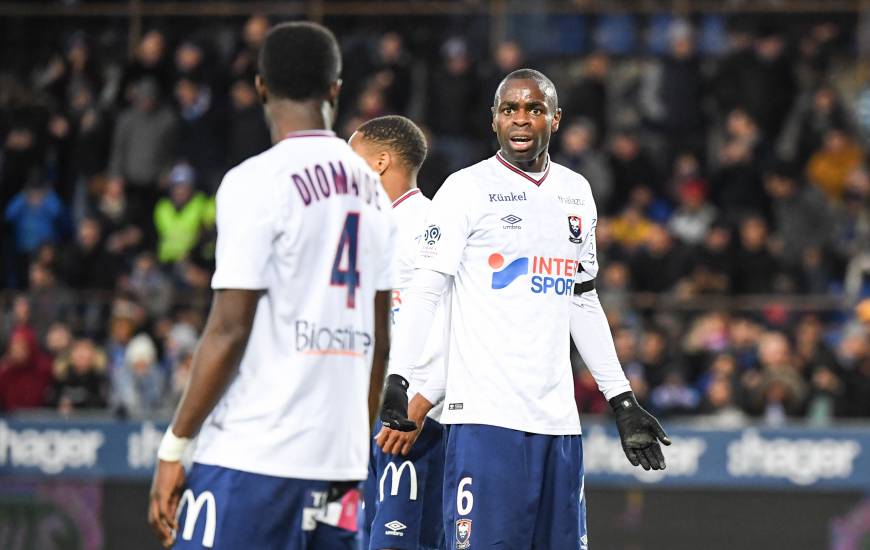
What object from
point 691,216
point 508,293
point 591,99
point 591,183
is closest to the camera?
point 508,293

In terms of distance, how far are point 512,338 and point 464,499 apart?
706 millimetres

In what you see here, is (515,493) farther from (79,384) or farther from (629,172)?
(629,172)

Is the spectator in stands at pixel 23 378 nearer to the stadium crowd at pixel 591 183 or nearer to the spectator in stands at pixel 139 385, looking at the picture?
the stadium crowd at pixel 591 183

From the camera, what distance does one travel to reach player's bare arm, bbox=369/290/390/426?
17.0ft

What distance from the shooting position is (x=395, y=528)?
746 centimetres

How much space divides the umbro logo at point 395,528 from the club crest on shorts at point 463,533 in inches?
35.7

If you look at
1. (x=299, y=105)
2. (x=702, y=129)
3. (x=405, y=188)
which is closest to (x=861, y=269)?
(x=702, y=129)

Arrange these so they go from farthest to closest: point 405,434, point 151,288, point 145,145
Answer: point 145,145
point 151,288
point 405,434

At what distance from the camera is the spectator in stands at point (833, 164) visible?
1864cm

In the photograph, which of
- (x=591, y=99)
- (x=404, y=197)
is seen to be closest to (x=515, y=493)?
(x=404, y=197)

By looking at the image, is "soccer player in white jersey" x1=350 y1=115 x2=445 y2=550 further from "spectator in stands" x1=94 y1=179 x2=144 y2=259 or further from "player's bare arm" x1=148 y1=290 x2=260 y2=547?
"spectator in stands" x1=94 y1=179 x2=144 y2=259

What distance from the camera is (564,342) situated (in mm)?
6699

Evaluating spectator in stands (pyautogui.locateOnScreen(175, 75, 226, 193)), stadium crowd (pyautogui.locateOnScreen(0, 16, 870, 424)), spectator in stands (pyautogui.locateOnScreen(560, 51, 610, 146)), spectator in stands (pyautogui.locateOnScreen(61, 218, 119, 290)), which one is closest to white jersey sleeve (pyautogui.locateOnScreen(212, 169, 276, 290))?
stadium crowd (pyautogui.locateOnScreen(0, 16, 870, 424))

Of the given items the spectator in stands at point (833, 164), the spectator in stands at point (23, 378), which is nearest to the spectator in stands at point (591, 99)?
the spectator in stands at point (833, 164)
